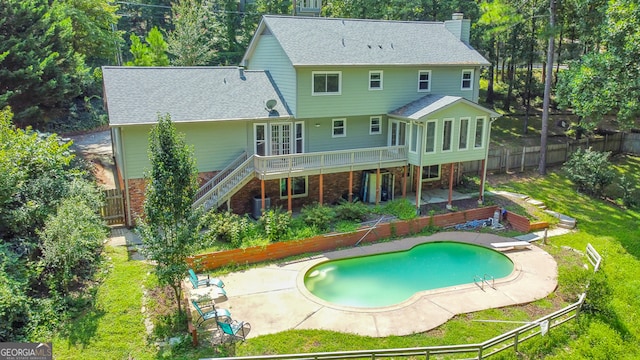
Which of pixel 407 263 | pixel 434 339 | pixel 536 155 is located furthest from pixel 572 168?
pixel 434 339

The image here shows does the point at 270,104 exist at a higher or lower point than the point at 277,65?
lower

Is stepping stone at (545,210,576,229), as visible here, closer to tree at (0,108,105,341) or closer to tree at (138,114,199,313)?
tree at (138,114,199,313)

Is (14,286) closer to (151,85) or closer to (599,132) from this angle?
(151,85)

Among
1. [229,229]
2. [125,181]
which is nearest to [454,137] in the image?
[229,229]

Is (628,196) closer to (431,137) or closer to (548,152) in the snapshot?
(548,152)

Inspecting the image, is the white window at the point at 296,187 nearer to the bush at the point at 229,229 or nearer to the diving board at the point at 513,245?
the bush at the point at 229,229
